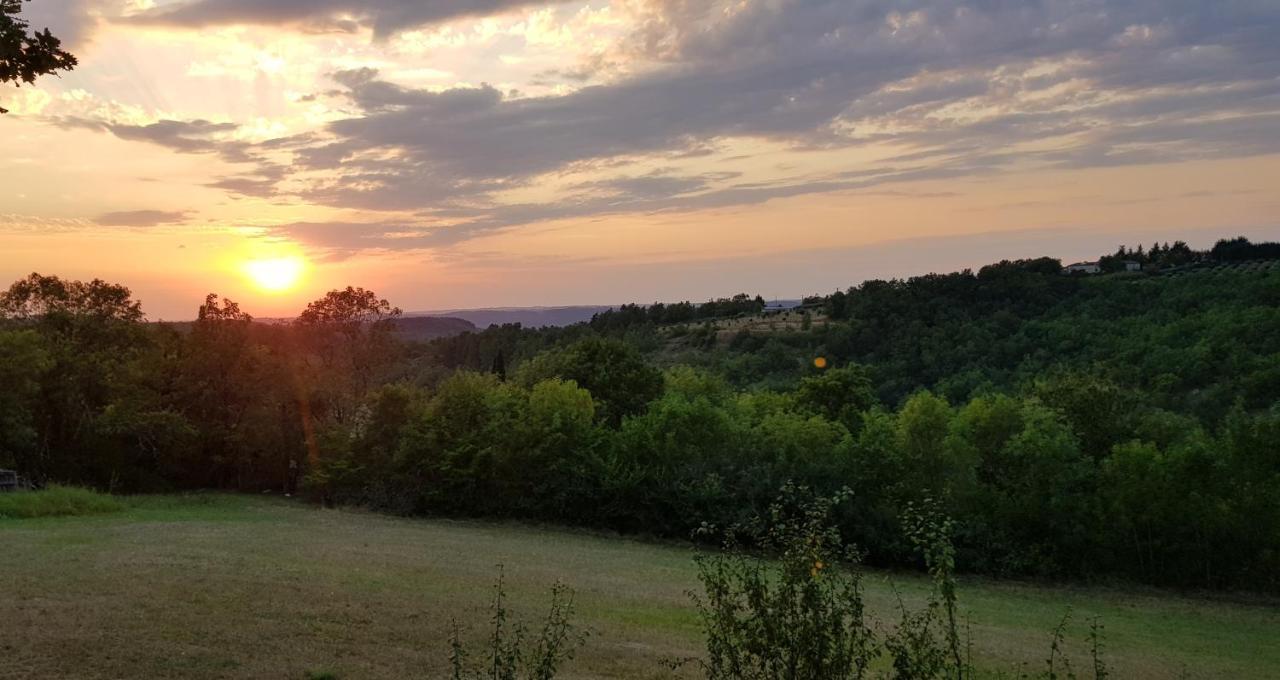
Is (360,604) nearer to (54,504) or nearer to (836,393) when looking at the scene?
(54,504)

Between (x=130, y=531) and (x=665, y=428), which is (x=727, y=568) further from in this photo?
(x=665, y=428)

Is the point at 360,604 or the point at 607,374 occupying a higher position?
the point at 607,374

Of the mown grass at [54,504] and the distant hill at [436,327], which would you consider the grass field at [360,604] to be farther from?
the distant hill at [436,327]

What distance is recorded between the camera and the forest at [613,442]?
2692 cm

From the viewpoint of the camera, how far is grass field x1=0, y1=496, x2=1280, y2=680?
30.0 feet

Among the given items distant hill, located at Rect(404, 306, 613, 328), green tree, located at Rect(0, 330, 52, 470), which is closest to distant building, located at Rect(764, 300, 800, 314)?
distant hill, located at Rect(404, 306, 613, 328)

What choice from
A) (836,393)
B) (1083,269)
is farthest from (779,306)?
(836,393)

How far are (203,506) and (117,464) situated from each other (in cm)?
570

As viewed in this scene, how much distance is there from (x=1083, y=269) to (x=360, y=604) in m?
82.9

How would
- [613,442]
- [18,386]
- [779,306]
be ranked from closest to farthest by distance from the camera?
[18,386]
[613,442]
[779,306]

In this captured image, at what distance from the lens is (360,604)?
1232 cm

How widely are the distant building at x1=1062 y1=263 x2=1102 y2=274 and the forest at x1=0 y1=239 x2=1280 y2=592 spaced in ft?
104

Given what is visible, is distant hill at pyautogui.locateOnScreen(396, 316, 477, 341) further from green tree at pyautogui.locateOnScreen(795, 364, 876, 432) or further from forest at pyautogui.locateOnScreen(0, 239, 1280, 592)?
green tree at pyautogui.locateOnScreen(795, 364, 876, 432)

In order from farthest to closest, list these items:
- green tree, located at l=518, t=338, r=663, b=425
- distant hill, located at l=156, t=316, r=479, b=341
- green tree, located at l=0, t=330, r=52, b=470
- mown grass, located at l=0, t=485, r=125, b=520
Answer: distant hill, located at l=156, t=316, r=479, b=341 < green tree, located at l=518, t=338, r=663, b=425 < green tree, located at l=0, t=330, r=52, b=470 < mown grass, located at l=0, t=485, r=125, b=520
